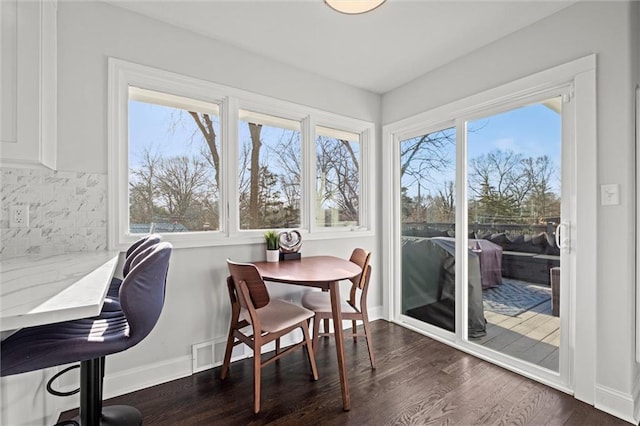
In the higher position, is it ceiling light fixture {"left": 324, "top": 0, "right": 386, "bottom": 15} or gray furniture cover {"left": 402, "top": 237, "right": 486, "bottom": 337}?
ceiling light fixture {"left": 324, "top": 0, "right": 386, "bottom": 15}

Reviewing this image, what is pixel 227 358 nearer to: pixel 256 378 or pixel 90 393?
Result: pixel 256 378

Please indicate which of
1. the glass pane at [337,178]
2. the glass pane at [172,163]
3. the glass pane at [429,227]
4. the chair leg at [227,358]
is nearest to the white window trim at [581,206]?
the glass pane at [429,227]

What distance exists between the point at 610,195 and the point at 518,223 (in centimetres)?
59

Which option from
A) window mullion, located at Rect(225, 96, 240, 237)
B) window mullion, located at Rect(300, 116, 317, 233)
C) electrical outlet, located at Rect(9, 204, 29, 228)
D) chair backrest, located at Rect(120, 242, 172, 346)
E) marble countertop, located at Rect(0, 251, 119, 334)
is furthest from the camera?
window mullion, located at Rect(300, 116, 317, 233)

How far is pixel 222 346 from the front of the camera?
2.37 metres

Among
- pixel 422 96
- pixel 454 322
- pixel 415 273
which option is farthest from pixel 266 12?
pixel 454 322

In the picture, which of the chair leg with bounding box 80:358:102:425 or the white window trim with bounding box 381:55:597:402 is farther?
the white window trim with bounding box 381:55:597:402

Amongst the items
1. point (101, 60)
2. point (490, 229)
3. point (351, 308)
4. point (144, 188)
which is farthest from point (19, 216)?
point (490, 229)

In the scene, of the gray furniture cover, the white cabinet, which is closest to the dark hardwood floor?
the gray furniture cover

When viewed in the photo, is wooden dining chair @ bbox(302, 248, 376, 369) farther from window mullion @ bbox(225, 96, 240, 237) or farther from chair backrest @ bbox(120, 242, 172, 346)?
chair backrest @ bbox(120, 242, 172, 346)

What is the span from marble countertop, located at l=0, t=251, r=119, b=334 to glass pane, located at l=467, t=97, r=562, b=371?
2616 mm

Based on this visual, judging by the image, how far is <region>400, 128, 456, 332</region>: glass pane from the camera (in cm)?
283

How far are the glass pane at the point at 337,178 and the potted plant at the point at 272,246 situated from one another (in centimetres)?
65

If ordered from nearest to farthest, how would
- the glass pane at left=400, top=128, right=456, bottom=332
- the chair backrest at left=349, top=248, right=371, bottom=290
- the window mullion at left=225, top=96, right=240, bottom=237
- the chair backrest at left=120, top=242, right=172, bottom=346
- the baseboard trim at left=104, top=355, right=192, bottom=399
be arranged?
the chair backrest at left=120, top=242, right=172, bottom=346 < the baseboard trim at left=104, top=355, right=192, bottom=399 < the chair backrest at left=349, top=248, right=371, bottom=290 < the window mullion at left=225, top=96, right=240, bottom=237 < the glass pane at left=400, top=128, right=456, bottom=332
